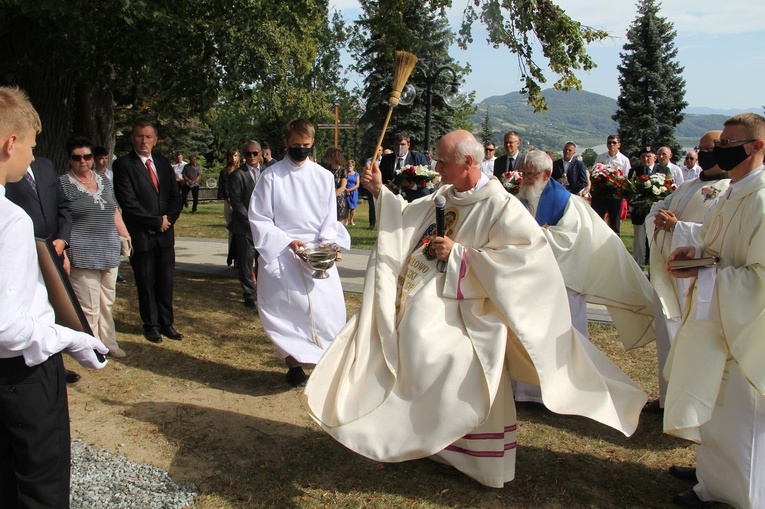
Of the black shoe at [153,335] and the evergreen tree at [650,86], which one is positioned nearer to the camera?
the black shoe at [153,335]

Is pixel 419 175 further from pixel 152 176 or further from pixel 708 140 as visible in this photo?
pixel 708 140

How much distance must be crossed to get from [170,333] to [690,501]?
5305 millimetres

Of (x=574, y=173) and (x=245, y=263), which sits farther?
(x=574, y=173)

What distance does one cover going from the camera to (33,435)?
280cm

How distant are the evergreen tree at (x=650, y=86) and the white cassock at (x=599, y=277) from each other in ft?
112

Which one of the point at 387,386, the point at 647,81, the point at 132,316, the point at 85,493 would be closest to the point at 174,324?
the point at 132,316

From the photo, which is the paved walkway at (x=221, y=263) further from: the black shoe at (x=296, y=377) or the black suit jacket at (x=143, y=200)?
the black shoe at (x=296, y=377)

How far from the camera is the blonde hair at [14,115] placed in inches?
103

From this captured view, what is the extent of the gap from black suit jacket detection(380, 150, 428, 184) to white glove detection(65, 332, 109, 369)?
8.07 meters

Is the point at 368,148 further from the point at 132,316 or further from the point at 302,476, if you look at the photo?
the point at 302,476

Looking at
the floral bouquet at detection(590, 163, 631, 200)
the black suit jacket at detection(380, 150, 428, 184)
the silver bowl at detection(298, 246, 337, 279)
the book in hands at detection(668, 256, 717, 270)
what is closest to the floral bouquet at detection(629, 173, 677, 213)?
the floral bouquet at detection(590, 163, 631, 200)

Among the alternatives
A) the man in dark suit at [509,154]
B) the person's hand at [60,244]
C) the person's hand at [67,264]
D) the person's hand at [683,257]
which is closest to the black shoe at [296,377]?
the person's hand at [67,264]

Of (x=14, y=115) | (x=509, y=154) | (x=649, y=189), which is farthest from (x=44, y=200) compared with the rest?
(x=509, y=154)

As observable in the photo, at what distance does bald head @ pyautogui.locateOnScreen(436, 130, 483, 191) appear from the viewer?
4051 mm
